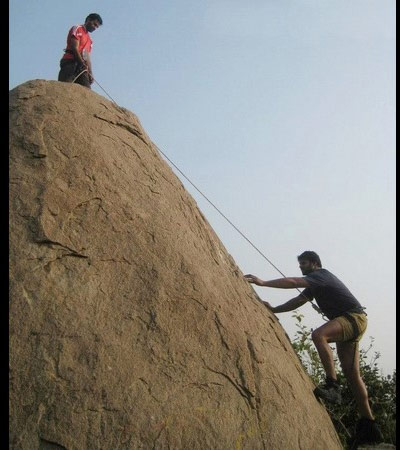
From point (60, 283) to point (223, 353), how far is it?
1.35 meters

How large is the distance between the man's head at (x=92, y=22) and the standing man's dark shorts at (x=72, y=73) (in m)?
0.61

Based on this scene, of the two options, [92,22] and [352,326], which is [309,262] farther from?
[92,22]

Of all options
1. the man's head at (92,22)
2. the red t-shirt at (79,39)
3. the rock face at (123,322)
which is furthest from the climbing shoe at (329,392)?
the man's head at (92,22)

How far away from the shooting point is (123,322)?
14.2 ft

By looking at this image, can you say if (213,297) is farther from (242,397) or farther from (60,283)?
(60,283)

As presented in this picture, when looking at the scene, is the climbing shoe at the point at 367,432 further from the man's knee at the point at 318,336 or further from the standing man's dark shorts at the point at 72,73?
the standing man's dark shorts at the point at 72,73

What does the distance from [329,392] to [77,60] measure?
→ 5101mm

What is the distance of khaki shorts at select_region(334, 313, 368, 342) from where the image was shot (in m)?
5.53

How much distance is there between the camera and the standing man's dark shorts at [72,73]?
7523mm

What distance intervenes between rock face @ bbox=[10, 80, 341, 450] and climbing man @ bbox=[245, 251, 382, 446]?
243 millimetres

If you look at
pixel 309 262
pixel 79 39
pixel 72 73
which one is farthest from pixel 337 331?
pixel 79 39

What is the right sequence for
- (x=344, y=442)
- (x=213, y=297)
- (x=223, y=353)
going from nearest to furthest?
(x=223, y=353) < (x=213, y=297) < (x=344, y=442)

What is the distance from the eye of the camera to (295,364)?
17.4ft
